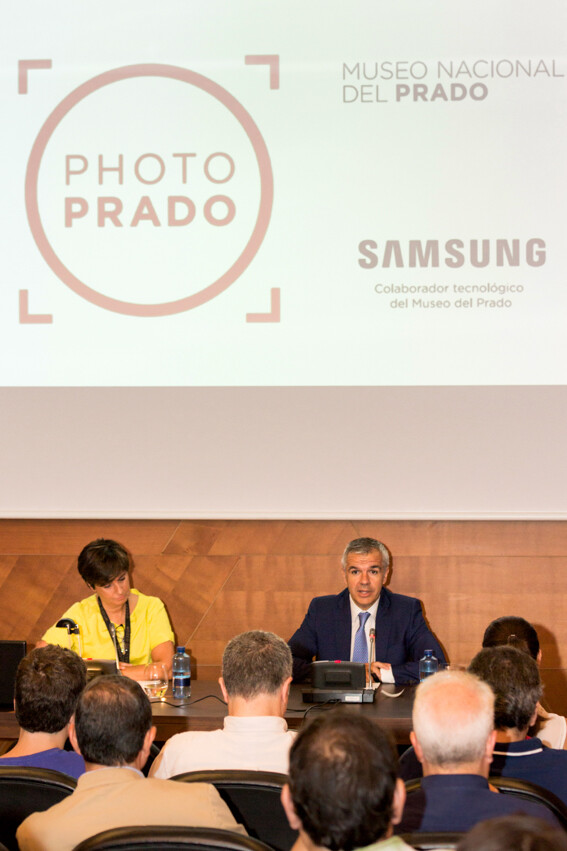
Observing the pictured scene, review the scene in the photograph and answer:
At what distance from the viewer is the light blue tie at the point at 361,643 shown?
4109 millimetres

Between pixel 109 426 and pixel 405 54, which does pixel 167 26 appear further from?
pixel 109 426

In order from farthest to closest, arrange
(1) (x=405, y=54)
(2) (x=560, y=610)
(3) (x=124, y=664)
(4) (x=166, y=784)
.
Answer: (2) (x=560, y=610)
(1) (x=405, y=54)
(3) (x=124, y=664)
(4) (x=166, y=784)

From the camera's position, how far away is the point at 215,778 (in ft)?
6.46

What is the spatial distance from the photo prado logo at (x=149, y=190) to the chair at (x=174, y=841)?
3048 millimetres

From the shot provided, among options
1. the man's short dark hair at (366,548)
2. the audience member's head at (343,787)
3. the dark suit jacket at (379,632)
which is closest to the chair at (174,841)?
the audience member's head at (343,787)

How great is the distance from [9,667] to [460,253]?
8.50 ft

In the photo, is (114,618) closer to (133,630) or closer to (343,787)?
(133,630)

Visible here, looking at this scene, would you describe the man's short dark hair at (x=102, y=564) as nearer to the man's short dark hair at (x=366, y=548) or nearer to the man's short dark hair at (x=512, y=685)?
the man's short dark hair at (x=366, y=548)

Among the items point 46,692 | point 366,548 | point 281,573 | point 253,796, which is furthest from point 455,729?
point 281,573

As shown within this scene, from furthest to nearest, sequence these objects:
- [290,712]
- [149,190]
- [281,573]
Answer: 1. [281,573]
2. [149,190]
3. [290,712]

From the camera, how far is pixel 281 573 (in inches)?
183

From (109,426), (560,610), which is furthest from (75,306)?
(560,610)

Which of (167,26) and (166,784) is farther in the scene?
(167,26)

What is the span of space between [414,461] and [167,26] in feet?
7.58
